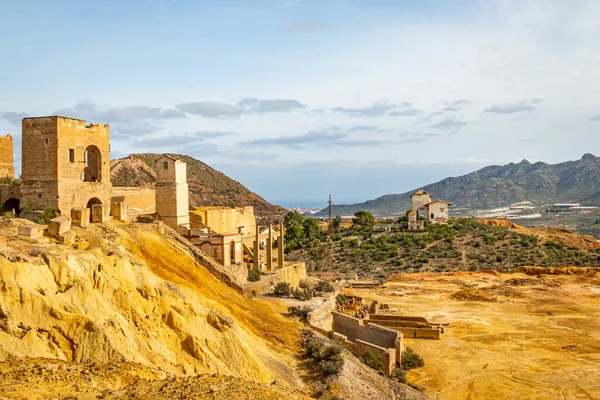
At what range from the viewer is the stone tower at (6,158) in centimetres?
2662

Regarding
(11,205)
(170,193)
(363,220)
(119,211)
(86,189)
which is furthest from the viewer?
(363,220)

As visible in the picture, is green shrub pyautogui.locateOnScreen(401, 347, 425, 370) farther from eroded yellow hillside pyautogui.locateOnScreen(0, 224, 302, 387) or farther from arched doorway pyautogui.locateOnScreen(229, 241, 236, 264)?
arched doorway pyautogui.locateOnScreen(229, 241, 236, 264)

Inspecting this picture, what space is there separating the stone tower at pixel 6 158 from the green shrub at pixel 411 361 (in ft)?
61.8

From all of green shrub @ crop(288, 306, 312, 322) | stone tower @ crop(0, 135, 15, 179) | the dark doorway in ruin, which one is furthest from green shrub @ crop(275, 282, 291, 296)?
stone tower @ crop(0, 135, 15, 179)

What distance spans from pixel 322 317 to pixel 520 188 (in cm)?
14706

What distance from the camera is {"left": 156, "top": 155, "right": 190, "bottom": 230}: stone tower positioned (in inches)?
1029

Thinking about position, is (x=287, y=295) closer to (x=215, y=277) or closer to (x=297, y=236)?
(x=215, y=277)

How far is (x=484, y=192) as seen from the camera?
523 feet

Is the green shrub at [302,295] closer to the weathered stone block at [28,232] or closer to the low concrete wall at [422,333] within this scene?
the low concrete wall at [422,333]

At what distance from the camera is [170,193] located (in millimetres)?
26172

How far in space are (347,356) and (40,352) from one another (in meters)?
10.8

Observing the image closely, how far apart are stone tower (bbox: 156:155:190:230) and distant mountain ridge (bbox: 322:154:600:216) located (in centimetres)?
11935

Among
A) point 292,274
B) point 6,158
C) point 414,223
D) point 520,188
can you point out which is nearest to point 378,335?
point 292,274

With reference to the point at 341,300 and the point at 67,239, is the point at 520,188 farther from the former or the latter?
the point at 67,239
